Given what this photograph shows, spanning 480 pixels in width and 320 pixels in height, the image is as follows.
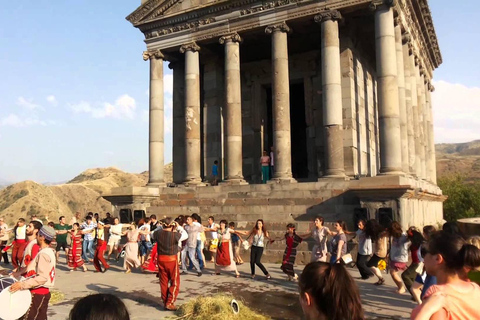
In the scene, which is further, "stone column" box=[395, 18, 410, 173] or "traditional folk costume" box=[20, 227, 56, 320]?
A: "stone column" box=[395, 18, 410, 173]

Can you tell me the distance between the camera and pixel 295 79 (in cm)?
2197

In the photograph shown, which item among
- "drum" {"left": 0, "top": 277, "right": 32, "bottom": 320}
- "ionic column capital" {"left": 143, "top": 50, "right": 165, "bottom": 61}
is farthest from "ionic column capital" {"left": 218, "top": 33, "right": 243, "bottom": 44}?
"drum" {"left": 0, "top": 277, "right": 32, "bottom": 320}

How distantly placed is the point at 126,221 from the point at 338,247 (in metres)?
12.1

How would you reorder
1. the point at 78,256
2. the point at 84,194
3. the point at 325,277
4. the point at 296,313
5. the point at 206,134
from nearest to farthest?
the point at 325,277 < the point at 296,313 < the point at 78,256 < the point at 206,134 < the point at 84,194

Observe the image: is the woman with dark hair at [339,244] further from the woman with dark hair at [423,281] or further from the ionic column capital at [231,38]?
the ionic column capital at [231,38]

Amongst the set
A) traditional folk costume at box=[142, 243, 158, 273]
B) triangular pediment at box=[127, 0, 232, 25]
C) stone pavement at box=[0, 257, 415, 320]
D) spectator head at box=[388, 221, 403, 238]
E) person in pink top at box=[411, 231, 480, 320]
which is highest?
triangular pediment at box=[127, 0, 232, 25]

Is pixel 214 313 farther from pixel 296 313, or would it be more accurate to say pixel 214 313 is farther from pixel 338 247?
pixel 338 247

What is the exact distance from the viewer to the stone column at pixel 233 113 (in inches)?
749

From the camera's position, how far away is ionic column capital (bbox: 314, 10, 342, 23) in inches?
682

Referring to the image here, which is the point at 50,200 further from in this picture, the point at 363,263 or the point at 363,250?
the point at 363,250

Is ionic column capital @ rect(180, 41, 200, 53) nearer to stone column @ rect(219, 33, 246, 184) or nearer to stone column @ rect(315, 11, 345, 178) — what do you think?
stone column @ rect(219, 33, 246, 184)

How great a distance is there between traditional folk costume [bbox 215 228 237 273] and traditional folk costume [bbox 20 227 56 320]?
6550mm

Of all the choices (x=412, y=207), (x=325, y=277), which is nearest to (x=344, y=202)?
(x=412, y=207)

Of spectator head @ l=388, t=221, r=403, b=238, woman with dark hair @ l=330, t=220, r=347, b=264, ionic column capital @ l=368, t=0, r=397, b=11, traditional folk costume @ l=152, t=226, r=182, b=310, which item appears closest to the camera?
traditional folk costume @ l=152, t=226, r=182, b=310
